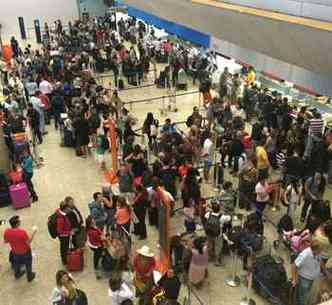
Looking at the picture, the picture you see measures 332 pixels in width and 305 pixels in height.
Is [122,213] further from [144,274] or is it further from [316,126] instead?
[316,126]

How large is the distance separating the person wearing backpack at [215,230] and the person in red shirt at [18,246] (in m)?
2.92

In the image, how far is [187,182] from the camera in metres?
8.66

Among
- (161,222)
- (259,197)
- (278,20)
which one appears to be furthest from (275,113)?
(161,222)

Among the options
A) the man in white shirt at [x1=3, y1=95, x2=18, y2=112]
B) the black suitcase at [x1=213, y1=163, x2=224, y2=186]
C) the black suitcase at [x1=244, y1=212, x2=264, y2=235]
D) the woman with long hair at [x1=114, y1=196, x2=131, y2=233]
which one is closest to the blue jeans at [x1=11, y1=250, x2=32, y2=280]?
the woman with long hair at [x1=114, y1=196, x2=131, y2=233]

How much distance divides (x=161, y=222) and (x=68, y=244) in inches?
68.5

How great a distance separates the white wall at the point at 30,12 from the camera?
29.2 m

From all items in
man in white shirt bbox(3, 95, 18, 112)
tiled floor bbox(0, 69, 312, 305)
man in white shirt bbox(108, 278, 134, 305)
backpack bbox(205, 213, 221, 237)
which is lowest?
tiled floor bbox(0, 69, 312, 305)

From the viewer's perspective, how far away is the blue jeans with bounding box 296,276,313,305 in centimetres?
649

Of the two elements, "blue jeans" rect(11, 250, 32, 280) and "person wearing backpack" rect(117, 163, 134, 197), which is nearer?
"blue jeans" rect(11, 250, 32, 280)

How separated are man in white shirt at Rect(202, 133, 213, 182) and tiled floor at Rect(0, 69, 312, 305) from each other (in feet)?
1.23

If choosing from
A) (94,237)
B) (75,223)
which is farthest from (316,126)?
(75,223)

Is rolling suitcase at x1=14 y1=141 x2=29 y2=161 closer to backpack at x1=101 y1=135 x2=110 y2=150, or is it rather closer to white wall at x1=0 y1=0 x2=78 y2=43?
backpack at x1=101 y1=135 x2=110 y2=150

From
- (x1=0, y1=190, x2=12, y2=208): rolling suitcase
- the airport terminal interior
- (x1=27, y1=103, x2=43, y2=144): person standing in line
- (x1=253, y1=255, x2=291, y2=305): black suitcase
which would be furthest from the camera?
(x1=27, y1=103, x2=43, y2=144): person standing in line

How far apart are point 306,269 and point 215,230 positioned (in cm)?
169
